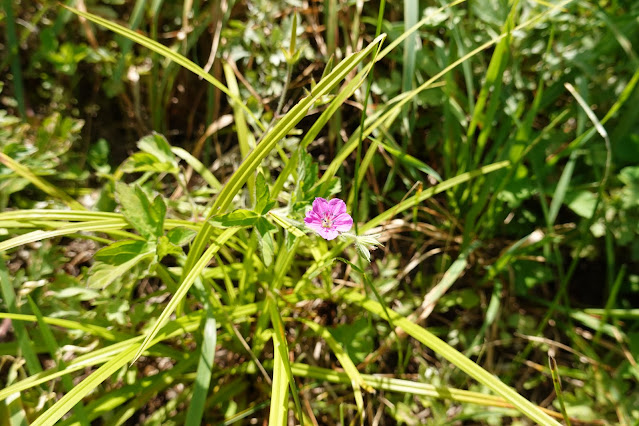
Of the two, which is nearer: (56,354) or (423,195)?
(56,354)

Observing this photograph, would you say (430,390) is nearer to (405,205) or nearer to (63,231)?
(405,205)

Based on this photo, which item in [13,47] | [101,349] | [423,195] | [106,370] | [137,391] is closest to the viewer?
[106,370]

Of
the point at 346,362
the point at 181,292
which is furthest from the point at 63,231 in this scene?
the point at 346,362

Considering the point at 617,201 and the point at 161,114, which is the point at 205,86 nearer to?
the point at 161,114

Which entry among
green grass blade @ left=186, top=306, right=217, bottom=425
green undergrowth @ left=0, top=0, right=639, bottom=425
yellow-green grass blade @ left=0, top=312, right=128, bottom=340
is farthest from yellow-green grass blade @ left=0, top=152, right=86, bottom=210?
green grass blade @ left=186, top=306, right=217, bottom=425

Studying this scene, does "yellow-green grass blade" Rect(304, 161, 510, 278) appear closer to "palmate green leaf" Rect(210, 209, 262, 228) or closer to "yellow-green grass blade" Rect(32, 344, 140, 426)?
"palmate green leaf" Rect(210, 209, 262, 228)

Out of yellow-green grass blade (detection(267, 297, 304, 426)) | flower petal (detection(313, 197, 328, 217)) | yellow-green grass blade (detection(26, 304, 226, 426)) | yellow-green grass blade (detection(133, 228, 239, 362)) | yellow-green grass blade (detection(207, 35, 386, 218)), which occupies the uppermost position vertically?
yellow-green grass blade (detection(207, 35, 386, 218))
